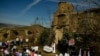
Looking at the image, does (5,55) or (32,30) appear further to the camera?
(32,30)

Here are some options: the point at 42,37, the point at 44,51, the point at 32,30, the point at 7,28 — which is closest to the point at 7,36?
the point at 7,28

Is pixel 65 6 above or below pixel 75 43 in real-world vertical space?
above

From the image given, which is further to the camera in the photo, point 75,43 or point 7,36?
point 7,36

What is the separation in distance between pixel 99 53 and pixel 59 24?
16.2 meters

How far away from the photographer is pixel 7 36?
46594 mm

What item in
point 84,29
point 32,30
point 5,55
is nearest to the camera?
point 84,29

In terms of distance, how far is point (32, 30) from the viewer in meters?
44.7

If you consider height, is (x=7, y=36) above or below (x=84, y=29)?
below

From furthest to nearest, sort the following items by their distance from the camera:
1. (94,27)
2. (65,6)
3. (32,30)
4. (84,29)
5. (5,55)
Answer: (32,30) → (65,6) → (5,55) → (84,29) → (94,27)

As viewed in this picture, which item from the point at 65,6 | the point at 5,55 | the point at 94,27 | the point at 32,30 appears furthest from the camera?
the point at 32,30

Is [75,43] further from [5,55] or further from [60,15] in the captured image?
[60,15]

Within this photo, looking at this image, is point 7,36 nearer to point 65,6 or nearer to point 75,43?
point 65,6

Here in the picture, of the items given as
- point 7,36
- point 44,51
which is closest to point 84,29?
point 44,51

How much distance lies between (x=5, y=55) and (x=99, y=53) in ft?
27.3
